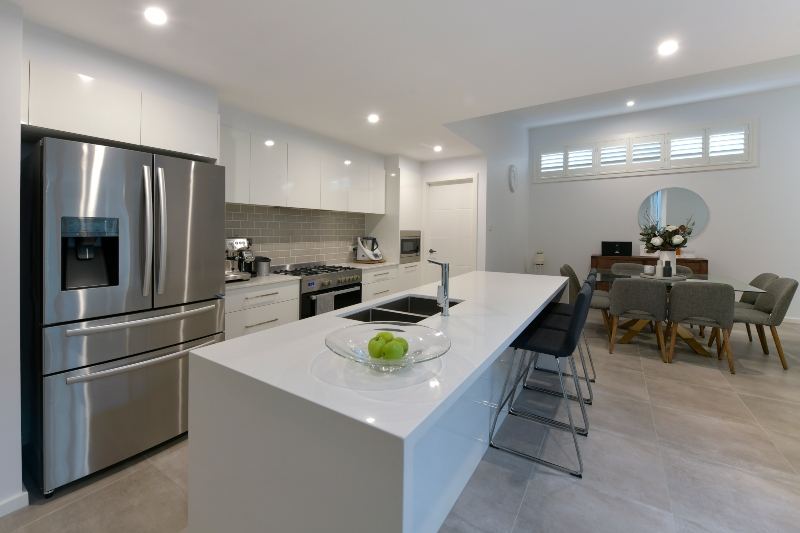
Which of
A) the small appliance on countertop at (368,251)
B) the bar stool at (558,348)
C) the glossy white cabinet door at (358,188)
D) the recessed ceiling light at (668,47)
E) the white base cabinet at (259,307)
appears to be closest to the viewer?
the bar stool at (558,348)

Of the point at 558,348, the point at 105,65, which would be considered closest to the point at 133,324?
the point at 105,65

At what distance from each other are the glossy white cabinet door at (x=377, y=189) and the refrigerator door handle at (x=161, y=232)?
8.88 ft

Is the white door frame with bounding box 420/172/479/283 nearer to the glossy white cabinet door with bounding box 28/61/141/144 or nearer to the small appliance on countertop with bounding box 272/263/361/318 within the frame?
the small appliance on countertop with bounding box 272/263/361/318

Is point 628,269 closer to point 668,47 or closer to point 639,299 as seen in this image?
point 639,299

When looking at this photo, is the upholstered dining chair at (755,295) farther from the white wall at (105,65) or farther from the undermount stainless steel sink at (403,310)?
the white wall at (105,65)

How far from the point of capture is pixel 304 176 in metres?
3.74

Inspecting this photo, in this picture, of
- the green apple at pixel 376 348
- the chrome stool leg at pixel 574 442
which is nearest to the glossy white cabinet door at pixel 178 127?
the green apple at pixel 376 348

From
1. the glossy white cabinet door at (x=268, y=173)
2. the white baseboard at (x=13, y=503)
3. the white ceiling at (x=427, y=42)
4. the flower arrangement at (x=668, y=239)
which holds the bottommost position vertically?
the white baseboard at (x=13, y=503)

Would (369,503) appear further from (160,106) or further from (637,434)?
(160,106)

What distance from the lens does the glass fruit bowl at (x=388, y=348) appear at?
1106mm

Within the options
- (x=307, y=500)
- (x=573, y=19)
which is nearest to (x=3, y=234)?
(x=307, y=500)

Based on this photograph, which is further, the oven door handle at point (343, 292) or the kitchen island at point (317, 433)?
the oven door handle at point (343, 292)

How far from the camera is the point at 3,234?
1640 mm

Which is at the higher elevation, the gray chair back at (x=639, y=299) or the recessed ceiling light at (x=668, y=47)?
the recessed ceiling light at (x=668, y=47)
